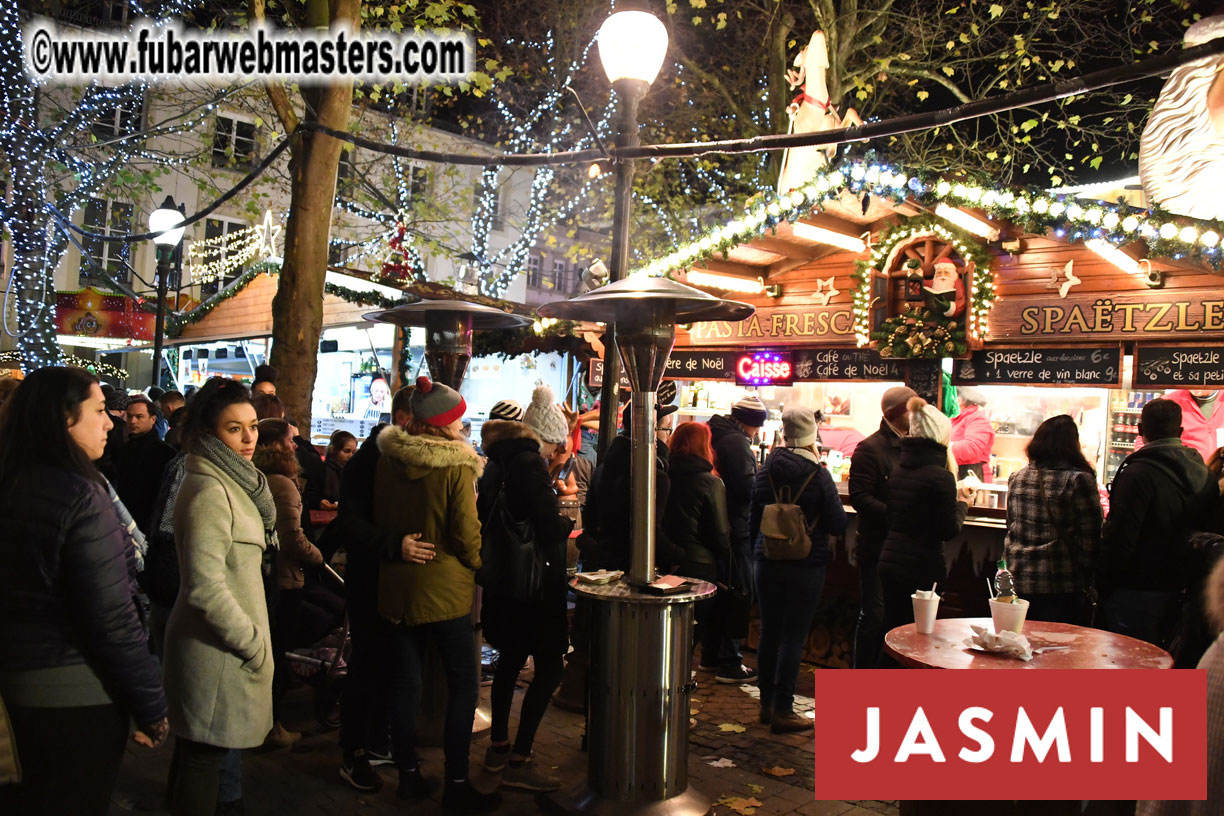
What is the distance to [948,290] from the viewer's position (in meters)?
8.80

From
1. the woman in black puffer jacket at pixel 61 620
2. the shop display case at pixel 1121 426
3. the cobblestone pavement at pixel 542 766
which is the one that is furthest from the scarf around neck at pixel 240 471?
the shop display case at pixel 1121 426

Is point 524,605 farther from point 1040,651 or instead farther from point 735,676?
point 735,676

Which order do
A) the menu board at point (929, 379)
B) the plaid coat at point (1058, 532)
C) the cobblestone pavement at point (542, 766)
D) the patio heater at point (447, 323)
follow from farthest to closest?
the menu board at point (929, 379)
the patio heater at point (447, 323)
the plaid coat at point (1058, 532)
the cobblestone pavement at point (542, 766)

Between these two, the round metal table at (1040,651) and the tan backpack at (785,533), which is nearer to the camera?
the round metal table at (1040,651)

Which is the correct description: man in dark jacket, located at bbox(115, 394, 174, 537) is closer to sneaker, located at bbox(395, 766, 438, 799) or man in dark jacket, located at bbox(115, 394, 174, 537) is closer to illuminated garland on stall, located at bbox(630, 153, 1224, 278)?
sneaker, located at bbox(395, 766, 438, 799)

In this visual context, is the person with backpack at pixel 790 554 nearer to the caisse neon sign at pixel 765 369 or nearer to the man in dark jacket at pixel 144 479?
the man in dark jacket at pixel 144 479

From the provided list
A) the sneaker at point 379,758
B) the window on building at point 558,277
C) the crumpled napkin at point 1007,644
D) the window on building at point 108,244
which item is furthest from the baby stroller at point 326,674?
the window on building at point 558,277

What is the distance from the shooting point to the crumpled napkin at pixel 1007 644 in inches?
135

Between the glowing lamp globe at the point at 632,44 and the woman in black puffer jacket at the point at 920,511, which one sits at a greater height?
the glowing lamp globe at the point at 632,44

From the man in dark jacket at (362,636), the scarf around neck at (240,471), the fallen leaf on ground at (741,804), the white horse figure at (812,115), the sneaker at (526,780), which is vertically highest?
the white horse figure at (812,115)

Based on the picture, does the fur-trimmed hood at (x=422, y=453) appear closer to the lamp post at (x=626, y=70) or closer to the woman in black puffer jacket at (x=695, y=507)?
the lamp post at (x=626, y=70)

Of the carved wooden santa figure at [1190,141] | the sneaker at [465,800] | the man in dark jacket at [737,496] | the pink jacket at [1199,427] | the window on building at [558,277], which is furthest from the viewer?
the window on building at [558,277]

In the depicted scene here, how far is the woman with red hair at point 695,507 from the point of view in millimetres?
5758

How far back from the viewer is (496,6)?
2019 cm
